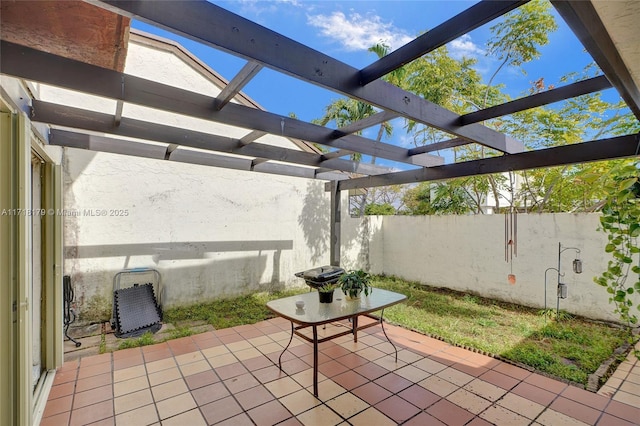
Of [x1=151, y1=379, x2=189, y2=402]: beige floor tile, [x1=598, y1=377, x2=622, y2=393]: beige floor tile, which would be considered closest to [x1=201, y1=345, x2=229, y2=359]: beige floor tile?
[x1=151, y1=379, x2=189, y2=402]: beige floor tile

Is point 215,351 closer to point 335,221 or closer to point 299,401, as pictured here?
point 299,401

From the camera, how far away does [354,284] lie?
11.2ft

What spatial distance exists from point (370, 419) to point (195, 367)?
1955 mm

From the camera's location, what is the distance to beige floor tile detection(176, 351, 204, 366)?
3372 millimetres

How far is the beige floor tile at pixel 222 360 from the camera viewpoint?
10.9ft

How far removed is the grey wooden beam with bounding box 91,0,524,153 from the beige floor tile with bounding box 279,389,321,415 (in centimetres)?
250

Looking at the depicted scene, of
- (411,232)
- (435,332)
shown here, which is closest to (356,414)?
(435,332)

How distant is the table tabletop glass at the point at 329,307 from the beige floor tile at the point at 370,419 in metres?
0.78

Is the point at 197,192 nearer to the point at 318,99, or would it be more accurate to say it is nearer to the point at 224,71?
the point at 224,71

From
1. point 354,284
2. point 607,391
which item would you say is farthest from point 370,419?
point 607,391

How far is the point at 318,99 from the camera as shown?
10.2m

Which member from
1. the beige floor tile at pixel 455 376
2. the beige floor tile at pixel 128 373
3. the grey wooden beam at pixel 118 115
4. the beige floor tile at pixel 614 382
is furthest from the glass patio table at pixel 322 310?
the grey wooden beam at pixel 118 115

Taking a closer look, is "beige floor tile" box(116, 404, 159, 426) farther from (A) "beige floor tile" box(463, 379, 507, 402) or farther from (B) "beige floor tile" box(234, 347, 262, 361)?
(A) "beige floor tile" box(463, 379, 507, 402)

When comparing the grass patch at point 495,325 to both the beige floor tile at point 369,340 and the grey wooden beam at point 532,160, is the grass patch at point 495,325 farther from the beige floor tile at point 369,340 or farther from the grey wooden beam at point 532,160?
the grey wooden beam at point 532,160
